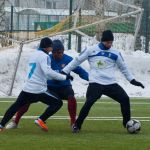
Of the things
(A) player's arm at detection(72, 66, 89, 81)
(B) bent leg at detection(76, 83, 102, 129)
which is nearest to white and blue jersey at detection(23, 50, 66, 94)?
(B) bent leg at detection(76, 83, 102, 129)

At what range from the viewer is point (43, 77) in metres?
13.5

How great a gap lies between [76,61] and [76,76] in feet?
46.3

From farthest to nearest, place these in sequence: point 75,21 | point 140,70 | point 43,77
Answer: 1. point 140,70
2. point 75,21
3. point 43,77

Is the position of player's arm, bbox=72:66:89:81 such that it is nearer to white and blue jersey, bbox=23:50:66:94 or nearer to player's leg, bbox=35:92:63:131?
player's leg, bbox=35:92:63:131

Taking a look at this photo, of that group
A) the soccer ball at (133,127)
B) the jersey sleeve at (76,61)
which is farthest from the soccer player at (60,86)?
the soccer ball at (133,127)

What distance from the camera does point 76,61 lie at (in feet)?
45.0

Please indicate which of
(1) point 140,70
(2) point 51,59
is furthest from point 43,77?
(1) point 140,70

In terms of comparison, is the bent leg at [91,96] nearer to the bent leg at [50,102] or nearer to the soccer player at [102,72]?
the soccer player at [102,72]

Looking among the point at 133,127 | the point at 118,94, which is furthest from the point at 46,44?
the point at 133,127

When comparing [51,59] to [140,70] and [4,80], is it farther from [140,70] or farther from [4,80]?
[140,70]

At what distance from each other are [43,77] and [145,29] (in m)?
17.5

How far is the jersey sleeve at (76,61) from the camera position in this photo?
1363 cm

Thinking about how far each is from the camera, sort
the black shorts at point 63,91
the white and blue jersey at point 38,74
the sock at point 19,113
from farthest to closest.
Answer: the sock at point 19,113 < the black shorts at point 63,91 < the white and blue jersey at point 38,74

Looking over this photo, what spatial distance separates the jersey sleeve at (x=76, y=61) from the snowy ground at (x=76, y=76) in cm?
1160
